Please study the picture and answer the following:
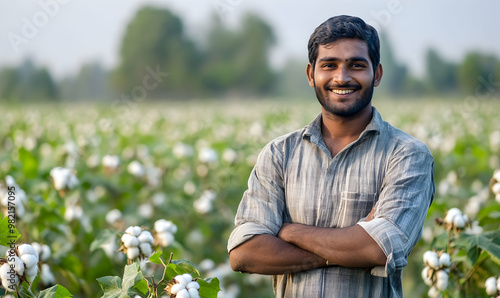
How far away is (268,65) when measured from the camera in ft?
96.6

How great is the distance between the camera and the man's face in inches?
77.4

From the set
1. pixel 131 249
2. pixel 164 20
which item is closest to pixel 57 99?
pixel 164 20

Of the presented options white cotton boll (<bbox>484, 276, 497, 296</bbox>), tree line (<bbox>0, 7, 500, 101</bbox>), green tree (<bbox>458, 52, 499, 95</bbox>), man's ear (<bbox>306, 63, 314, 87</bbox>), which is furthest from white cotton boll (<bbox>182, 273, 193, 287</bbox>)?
tree line (<bbox>0, 7, 500, 101</bbox>)

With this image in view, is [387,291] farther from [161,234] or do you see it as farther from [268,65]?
[268,65]

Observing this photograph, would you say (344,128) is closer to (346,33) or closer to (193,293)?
(346,33)

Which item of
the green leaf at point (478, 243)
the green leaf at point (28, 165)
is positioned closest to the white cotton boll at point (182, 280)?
the green leaf at point (478, 243)

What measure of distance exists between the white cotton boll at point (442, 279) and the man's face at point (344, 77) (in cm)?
87

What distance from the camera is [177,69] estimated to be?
3347cm

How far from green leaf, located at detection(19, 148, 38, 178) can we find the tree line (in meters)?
13.5

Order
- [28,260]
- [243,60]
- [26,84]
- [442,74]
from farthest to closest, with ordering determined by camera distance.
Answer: [243,60] < [26,84] < [442,74] < [28,260]

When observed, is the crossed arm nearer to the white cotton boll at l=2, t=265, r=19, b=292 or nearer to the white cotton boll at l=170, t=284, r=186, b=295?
the white cotton boll at l=170, t=284, r=186, b=295

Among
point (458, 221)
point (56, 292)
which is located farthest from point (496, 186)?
point (56, 292)

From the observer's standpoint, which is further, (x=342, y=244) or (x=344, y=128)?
(x=344, y=128)

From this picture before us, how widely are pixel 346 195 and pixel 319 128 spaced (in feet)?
0.89
